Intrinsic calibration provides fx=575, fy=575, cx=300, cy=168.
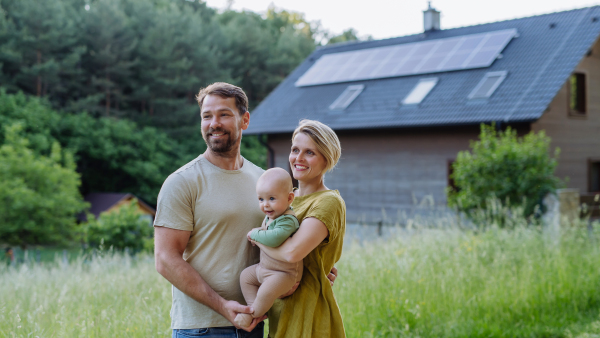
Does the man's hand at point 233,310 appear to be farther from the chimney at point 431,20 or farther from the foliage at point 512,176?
the chimney at point 431,20

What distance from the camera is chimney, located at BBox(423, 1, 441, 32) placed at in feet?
73.9

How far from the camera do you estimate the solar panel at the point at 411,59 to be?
19031mm

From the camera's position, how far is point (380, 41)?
23.6 meters

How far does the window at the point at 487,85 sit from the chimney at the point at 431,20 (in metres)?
5.11

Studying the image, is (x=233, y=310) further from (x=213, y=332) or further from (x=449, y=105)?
(x=449, y=105)

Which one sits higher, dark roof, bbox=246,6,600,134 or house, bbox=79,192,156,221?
dark roof, bbox=246,6,600,134

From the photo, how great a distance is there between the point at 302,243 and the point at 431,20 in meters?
21.4

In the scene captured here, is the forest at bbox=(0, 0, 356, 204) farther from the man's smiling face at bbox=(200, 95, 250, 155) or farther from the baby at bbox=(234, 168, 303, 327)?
the baby at bbox=(234, 168, 303, 327)

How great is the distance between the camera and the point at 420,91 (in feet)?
62.7

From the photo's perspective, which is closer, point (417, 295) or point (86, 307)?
point (86, 307)

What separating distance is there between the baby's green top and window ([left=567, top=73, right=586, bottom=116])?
57.9ft

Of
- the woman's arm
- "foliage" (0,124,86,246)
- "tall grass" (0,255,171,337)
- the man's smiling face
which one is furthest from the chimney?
the woman's arm

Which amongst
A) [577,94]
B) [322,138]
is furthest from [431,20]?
[322,138]

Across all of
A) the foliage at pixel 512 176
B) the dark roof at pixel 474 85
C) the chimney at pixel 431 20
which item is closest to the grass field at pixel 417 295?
the foliage at pixel 512 176
